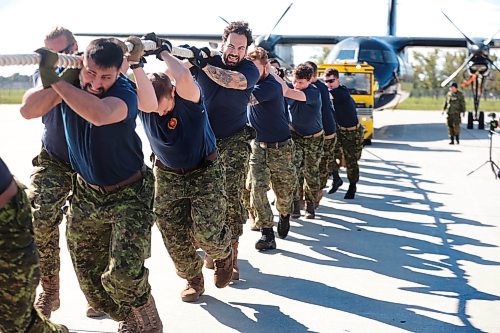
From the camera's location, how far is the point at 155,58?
500 cm

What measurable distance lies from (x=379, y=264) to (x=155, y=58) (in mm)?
3531

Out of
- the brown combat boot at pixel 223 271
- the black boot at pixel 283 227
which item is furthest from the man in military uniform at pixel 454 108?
the brown combat boot at pixel 223 271

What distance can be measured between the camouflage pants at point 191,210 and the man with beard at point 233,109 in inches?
29.7

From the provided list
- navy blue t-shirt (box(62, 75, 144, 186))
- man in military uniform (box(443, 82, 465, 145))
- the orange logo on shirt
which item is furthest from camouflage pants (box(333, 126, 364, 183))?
man in military uniform (box(443, 82, 465, 145))

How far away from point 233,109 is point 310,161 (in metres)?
3.09

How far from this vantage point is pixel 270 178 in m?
7.84

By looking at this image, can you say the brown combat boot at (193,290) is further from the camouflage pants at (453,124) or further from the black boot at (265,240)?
the camouflage pants at (453,124)

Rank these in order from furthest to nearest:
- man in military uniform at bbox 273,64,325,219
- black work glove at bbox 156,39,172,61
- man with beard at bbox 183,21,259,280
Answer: man in military uniform at bbox 273,64,325,219 < man with beard at bbox 183,21,259,280 < black work glove at bbox 156,39,172,61

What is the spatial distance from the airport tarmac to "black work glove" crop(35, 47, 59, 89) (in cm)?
214

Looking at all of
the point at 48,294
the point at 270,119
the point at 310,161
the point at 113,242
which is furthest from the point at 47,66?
the point at 310,161

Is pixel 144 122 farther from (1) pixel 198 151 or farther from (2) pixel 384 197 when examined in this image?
(2) pixel 384 197

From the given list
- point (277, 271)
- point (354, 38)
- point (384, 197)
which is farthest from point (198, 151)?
point (354, 38)

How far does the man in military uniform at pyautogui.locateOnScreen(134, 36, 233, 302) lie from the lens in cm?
526

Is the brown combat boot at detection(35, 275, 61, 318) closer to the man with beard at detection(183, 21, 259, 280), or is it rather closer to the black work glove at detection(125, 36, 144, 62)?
the man with beard at detection(183, 21, 259, 280)
